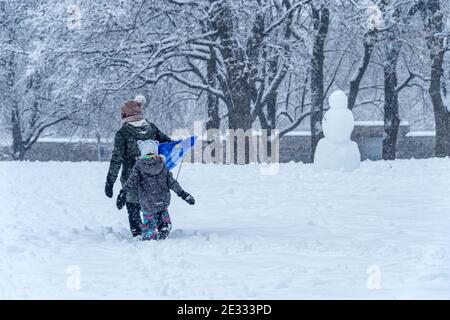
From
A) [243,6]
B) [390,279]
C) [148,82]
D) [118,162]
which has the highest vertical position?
[243,6]

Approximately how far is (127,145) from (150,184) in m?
0.70

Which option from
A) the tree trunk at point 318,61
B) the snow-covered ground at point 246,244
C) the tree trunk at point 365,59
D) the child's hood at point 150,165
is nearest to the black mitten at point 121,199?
the snow-covered ground at point 246,244

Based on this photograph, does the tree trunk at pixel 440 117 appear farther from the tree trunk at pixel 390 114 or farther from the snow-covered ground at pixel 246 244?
the snow-covered ground at pixel 246 244

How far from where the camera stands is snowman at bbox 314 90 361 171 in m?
17.5

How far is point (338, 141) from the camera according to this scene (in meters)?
17.8

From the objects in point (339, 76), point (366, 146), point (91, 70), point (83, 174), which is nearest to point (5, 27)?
point (91, 70)

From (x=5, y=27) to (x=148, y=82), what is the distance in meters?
9.34

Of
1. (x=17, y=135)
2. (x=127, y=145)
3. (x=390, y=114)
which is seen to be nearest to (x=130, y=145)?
(x=127, y=145)

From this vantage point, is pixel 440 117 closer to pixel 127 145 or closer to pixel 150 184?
pixel 127 145

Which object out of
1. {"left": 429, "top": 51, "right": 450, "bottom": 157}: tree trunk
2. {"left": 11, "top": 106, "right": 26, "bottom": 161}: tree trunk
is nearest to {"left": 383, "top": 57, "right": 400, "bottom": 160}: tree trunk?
{"left": 429, "top": 51, "right": 450, "bottom": 157}: tree trunk

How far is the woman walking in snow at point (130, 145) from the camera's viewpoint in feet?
29.6

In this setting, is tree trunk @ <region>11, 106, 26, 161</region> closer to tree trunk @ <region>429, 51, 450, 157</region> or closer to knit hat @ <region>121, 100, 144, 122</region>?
tree trunk @ <region>429, 51, 450, 157</region>

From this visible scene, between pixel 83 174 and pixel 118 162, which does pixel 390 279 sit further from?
pixel 83 174
